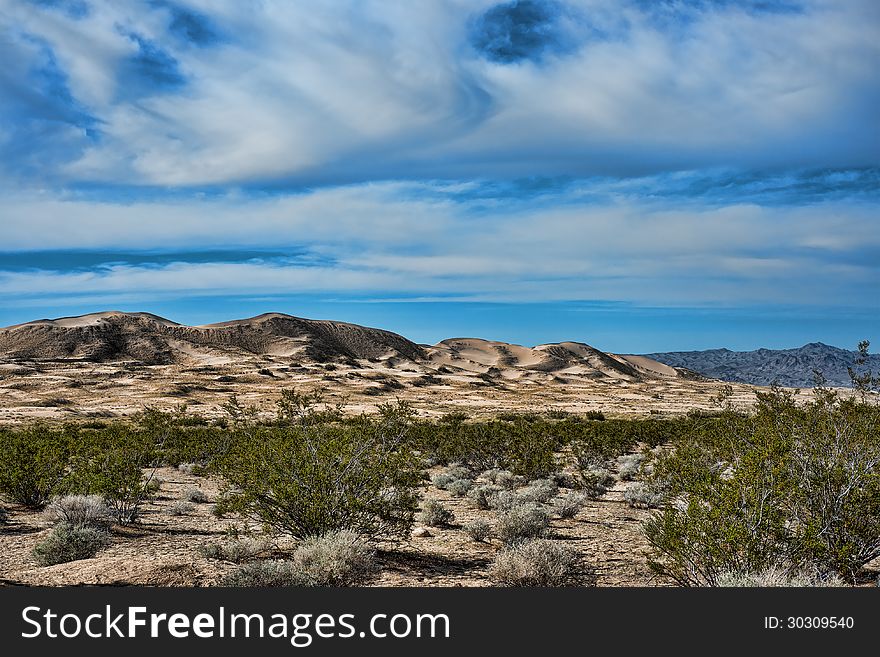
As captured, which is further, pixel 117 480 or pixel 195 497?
pixel 195 497

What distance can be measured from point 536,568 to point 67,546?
7.37 m

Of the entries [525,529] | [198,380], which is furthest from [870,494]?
[198,380]

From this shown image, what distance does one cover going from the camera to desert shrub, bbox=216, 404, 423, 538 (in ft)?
32.0

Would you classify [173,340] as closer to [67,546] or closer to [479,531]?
[67,546]

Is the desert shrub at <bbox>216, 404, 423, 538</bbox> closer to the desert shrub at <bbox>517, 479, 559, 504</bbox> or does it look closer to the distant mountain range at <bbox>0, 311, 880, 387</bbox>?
the desert shrub at <bbox>517, 479, 559, 504</bbox>

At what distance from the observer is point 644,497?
52.5 ft

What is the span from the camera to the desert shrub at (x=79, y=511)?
464 inches

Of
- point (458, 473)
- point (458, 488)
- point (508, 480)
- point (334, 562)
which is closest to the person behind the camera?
point (334, 562)

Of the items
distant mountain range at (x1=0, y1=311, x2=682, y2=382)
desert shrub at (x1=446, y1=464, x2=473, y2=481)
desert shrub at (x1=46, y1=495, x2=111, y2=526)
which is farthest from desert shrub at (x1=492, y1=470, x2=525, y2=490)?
distant mountain range at (x1=0, y1=311, x2=682, y2=382)

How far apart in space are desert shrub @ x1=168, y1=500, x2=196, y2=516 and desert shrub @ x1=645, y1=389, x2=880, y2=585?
10.8 m

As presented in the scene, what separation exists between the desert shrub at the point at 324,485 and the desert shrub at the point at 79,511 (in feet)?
10.6

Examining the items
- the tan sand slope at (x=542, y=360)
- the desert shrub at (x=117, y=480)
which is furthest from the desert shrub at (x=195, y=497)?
the tan sand slope at (x=542, y=360)

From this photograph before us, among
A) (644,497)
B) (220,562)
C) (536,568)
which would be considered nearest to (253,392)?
(644,497)

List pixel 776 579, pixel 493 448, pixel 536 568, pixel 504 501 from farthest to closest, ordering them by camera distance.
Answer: pixel 493 448, pixel 504 501, pixel 536 568, pixel 776 579
